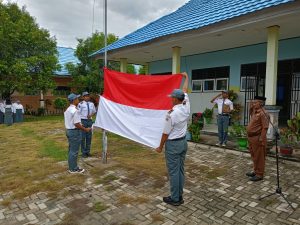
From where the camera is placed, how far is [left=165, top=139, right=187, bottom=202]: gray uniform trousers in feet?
12.7

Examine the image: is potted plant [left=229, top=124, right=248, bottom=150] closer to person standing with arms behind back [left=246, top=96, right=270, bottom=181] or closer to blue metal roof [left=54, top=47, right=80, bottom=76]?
person standing with arms behind back [left=246, top=96, right=270, bottom=181]

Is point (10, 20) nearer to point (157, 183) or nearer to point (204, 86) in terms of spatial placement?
point (204, 86)

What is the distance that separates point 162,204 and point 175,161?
0.73 meters

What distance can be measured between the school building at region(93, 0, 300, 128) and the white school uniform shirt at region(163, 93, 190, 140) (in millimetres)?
3949

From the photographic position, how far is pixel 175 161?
12.8 ft

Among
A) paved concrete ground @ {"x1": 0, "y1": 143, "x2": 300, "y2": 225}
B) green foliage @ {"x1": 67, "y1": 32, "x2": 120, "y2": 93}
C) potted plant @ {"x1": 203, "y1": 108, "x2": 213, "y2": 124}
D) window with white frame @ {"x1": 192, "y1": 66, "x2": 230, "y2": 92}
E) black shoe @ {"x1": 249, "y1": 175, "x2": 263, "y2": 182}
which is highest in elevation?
green foliage @ {"x1": 67, "y1": 32, "x2": 120, "y2": 93}

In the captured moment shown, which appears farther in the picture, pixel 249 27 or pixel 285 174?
pixel 249 27

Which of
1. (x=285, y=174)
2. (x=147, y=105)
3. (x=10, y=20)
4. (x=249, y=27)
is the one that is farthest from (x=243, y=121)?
(x=10, y=20)

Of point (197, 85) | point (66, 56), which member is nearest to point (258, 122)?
point (197, 85)

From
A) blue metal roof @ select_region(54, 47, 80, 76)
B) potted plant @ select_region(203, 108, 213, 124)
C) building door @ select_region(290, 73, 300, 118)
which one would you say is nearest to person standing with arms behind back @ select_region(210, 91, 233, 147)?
building door @ select_region(290, 73, 300, 118)

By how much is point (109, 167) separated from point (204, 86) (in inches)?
308

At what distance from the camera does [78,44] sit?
20.8 meters

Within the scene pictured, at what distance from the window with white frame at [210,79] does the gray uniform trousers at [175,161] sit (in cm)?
809

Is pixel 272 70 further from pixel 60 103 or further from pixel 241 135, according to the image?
pixel 60 103
